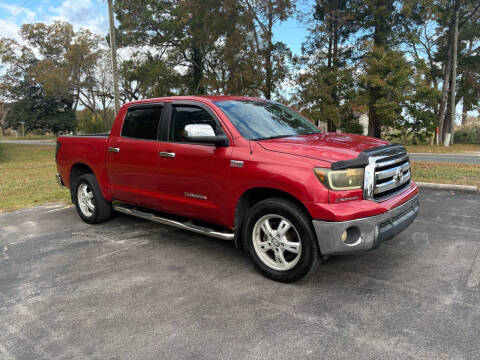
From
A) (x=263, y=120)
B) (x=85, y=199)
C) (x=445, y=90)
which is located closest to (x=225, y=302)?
(x=263, y=120)

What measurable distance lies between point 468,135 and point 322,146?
28.7m

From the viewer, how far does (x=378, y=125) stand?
997 inches

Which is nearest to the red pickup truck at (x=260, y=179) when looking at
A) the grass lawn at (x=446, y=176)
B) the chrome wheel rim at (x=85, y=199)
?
the chrome wheel rim at (x=85, y=199)

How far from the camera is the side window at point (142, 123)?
4781 millimetres

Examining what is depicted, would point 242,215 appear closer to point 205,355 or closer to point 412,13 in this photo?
point 205,355

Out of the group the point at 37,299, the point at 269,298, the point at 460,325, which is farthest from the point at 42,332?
the point at 460,325

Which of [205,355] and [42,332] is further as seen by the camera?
[42,332]

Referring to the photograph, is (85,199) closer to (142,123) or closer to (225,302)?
A: (142,123)

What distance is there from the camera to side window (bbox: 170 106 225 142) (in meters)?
4.24

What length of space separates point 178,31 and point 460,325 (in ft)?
92.6

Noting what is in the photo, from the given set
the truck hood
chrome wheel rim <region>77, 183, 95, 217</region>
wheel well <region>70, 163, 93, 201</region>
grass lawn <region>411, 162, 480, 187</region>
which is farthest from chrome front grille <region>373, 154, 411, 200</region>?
grass lawn <region>411, 162, 480, 187</region>

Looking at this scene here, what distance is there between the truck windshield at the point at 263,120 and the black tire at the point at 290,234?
0.82 metres

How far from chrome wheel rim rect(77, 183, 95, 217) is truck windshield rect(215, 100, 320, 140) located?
288cm

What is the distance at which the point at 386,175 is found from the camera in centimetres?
355
